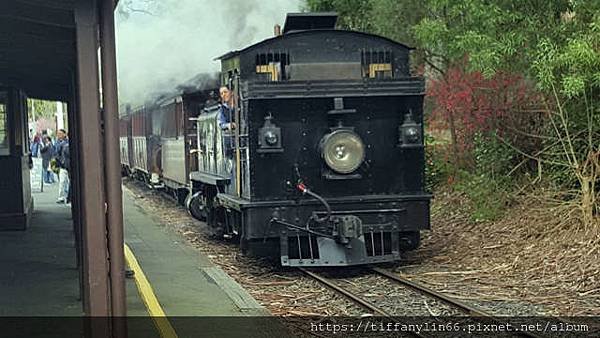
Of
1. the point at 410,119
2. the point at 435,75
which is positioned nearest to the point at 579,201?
the point at 410,119

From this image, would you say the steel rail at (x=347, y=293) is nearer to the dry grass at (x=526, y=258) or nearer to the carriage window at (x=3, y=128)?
the dry grass at (x=526, y=258)

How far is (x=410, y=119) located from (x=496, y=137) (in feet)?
11.9

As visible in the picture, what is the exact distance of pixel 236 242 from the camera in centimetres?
1384

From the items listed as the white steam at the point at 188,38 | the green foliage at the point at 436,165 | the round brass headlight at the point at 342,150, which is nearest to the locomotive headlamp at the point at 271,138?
the round brass headlight at the point at 342,150

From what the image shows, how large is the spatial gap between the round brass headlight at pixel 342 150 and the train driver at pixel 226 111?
143 cm

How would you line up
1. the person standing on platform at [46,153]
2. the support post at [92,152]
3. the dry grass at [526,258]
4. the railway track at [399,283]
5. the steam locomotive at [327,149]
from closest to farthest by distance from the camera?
the support post at [92,152]
the railway track at [399,283]
the dry grass at [526,258]
the steam locomotive at [327,149]
the person standing on platform at [46,153]

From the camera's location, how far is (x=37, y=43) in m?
7.53

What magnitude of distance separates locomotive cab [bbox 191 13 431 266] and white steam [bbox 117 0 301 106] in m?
7.25

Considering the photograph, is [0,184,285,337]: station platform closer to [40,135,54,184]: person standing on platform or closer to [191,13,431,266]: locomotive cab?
[191,13,431,266]: locomotive cab

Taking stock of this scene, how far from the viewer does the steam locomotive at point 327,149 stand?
10.3m

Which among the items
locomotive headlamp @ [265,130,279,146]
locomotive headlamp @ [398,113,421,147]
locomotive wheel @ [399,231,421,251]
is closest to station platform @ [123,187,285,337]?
locomotive headlamp @ [265,130,279,146]

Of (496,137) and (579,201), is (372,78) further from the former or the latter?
(496,137)

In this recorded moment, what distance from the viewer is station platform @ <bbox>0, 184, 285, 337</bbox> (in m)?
7.74

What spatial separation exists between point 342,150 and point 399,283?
160 centimetres
